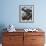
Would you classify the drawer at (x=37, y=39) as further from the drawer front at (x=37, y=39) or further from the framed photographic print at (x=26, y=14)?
the framed photographic print at (x=26, y=14)

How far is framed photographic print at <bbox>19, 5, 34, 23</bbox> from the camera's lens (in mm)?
4293

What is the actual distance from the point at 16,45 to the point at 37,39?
648mm

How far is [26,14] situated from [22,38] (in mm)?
886

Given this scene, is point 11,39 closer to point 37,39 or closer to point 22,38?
point 22,38

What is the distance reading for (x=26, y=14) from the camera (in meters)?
4.32

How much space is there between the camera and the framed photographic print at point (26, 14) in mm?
4293

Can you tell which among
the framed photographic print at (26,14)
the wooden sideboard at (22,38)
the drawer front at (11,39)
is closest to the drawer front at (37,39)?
the wooden sideboard at (22,38)

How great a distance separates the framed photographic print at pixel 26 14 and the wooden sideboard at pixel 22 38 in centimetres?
64

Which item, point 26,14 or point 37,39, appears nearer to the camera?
point 37,39

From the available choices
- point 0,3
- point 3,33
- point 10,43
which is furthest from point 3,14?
point 10,43

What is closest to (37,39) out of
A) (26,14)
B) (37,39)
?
(37,39)

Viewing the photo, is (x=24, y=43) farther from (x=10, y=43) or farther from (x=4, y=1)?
(x=4, y=1)

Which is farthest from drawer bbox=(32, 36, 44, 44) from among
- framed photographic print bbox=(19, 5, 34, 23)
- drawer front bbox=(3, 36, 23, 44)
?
framed photographic print bbox=(19, 5, 34, 23)

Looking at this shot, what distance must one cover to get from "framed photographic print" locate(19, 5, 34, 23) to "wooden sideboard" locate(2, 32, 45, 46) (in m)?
0.64
